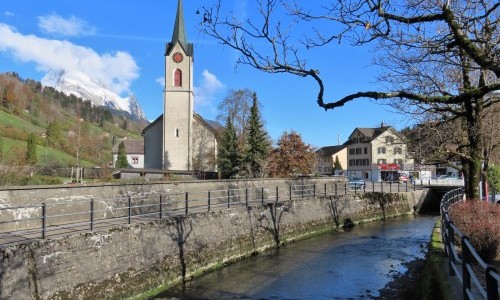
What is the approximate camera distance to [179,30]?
61.6m

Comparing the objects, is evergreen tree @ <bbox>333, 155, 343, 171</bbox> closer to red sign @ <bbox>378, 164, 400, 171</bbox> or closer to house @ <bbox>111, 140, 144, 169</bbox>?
red sign @ <bbox>378, 164, 400, 171</bbox>

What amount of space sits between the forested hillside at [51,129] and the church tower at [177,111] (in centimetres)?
1131

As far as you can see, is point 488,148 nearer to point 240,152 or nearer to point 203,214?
point 203,214

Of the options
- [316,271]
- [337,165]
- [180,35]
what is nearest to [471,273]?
[316,271]

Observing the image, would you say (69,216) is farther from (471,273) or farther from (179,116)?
(179,116)

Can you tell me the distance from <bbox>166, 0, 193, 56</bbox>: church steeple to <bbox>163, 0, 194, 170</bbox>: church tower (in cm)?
83

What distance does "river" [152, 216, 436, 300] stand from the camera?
1402 cm

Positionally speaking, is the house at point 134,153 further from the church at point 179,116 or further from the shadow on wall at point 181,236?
the shadow on wall at point 181,236

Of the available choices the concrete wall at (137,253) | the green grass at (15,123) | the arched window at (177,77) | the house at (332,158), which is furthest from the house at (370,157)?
the concrete wall at (137,253)

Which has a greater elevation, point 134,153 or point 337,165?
point 134,153

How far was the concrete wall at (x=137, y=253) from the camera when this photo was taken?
34.1 ft

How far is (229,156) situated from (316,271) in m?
34.8

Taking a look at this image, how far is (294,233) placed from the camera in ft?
82.6

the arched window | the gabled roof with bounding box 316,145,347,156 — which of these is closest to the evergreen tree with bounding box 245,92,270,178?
the arched window
